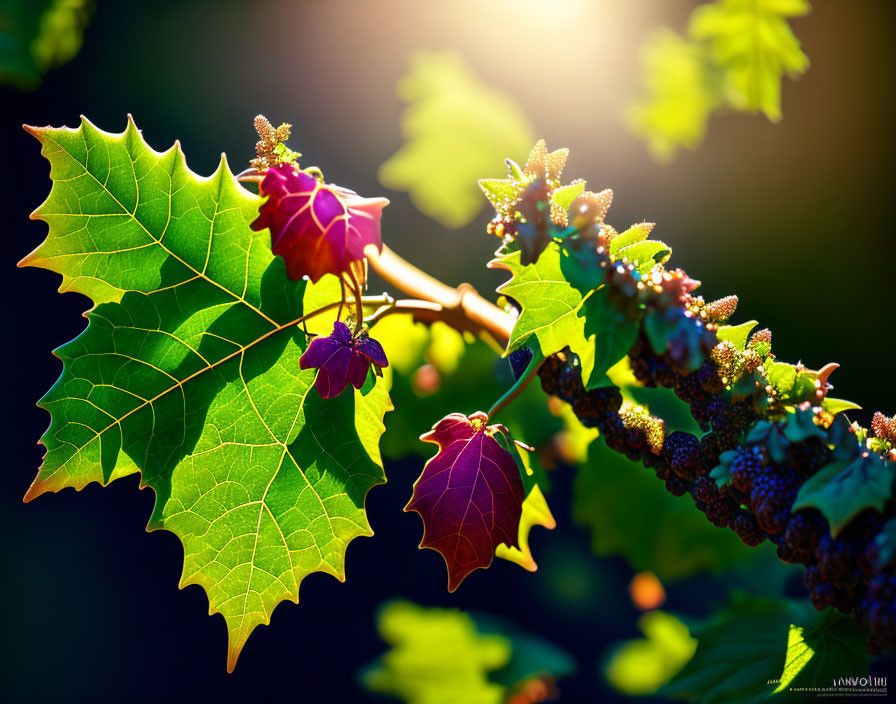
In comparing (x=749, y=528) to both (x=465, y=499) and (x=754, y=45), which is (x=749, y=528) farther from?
(x=754, y=45)

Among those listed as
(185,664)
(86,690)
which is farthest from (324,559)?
(86,690)

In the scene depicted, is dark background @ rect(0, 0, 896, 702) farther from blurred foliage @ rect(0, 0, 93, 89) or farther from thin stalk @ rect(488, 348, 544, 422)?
thin stalk @ rect(488, 348, 544, 422)

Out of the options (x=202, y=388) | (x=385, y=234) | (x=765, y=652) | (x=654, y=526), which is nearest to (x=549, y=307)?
(x=202, y=388)

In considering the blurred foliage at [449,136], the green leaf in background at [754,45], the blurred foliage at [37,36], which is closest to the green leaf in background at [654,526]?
the blurred foliage at [449,136]

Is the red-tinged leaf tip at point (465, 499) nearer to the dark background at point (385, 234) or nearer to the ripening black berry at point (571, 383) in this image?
the ripening black berry at point (571, 383)

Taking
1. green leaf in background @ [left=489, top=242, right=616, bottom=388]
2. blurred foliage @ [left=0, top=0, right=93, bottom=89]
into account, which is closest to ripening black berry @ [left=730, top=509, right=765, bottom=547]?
green leaf in background @ [left=489, top=242, right=616, bottom=388]

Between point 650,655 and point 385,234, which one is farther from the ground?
point 385,234
